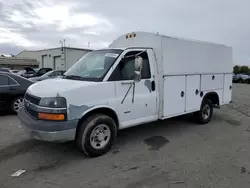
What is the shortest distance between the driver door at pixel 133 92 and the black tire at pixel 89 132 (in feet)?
1.26

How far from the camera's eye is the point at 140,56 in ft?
16.9

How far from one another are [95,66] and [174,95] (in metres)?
2.17

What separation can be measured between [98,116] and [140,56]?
172cm

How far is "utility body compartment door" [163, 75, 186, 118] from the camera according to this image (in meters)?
5.52

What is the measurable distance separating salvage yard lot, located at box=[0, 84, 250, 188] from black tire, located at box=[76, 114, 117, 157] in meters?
0.16

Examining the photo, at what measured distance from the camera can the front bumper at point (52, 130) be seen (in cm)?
394

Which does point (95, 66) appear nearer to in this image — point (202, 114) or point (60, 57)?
point (202, 114)

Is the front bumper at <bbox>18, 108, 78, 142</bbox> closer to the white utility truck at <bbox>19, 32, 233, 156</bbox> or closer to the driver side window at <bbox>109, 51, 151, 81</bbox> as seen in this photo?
the white utility truck at <bbox>19, 32, 233, 156</bbox>

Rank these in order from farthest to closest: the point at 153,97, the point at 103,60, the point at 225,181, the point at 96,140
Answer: the point at 153,97, the point at 103,60, the point at 96,140, the point at 225,181

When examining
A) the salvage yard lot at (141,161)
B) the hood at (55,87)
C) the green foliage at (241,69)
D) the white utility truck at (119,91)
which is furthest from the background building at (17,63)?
the hood at (55,87)

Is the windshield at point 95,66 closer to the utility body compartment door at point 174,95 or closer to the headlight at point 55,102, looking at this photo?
the headlight at point 55,102

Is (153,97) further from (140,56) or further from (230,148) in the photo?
(230,148)

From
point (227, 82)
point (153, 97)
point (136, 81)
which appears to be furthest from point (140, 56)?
point (227, 82)

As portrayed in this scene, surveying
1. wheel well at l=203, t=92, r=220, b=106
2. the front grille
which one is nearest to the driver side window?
the front grille
